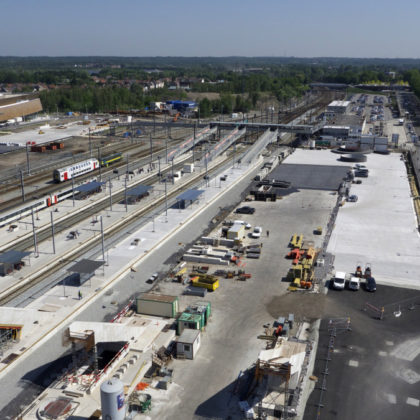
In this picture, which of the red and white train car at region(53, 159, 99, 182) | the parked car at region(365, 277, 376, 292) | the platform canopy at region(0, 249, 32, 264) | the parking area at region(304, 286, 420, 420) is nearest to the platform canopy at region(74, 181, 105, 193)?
the red and white train car at region(53, 159, 99, 182)

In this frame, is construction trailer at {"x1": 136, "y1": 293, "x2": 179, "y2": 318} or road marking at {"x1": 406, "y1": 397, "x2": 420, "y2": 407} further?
construction trailer at {"x1": 136, "y1": 293, "x2": 179, "y2": 318}

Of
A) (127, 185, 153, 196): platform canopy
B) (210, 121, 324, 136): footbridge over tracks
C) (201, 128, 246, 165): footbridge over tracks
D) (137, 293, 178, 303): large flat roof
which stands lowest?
(137, 293, 178, 303): large flat roof

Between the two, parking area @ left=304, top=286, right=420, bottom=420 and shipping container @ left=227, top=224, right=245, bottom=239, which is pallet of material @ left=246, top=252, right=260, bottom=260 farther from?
parking area @ left=304, top=286, right=420, bottom=420

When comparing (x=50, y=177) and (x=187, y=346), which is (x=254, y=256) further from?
(x=50, y=177)

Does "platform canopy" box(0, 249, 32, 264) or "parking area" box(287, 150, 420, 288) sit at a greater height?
"platform canopy" box(0, 249, 32, 264)

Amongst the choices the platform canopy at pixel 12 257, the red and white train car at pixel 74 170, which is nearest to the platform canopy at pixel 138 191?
the red and white train car at pixel 74 170

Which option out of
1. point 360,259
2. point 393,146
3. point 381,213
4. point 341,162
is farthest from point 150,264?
point 393,146
